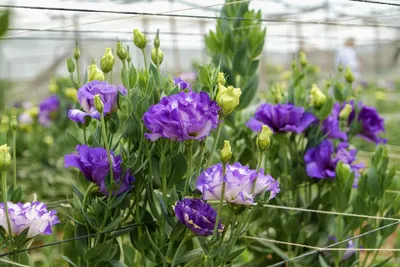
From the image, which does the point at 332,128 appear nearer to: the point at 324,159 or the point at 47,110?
the point at 324,159

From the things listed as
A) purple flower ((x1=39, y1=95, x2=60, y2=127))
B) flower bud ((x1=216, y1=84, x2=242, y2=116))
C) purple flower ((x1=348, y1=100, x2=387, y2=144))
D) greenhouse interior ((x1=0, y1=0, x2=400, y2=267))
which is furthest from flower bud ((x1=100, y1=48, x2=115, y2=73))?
purple flower ((x1=39, y1=95, x2=60, y2=127))

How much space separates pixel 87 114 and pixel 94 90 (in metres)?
0.03

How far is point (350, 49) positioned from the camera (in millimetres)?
3820

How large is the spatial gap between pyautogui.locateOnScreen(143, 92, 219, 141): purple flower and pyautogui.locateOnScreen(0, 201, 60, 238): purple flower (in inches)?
5.4

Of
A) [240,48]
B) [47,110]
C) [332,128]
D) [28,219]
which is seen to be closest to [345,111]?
[332,128]

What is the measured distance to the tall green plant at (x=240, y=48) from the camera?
91cm

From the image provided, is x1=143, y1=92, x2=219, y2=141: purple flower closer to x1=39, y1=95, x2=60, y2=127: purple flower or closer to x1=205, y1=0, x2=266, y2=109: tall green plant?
x1=205, y1=0, x2=266, y2=109: tall green plant

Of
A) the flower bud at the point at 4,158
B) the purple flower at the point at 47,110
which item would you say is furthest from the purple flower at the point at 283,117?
the purple flower at the point at 47,110

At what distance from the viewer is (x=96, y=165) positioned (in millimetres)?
560

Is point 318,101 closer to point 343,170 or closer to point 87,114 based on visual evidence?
point 343,170

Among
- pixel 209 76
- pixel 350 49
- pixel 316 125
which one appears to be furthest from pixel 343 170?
pixel 350 49

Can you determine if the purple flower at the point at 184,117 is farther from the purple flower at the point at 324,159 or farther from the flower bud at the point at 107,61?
the purple flower at the point at 324,159

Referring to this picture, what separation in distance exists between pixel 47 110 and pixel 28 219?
1.59 metres

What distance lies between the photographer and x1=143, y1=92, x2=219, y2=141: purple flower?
515 millimetres
